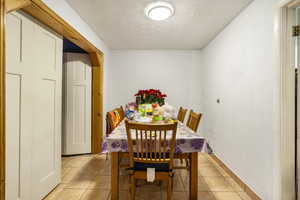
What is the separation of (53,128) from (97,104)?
1.29m

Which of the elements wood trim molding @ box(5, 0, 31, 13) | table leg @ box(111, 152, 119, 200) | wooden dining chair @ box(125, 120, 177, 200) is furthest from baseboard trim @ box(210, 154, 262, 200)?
wood trim molding @ box(5, 0, 31, 13)

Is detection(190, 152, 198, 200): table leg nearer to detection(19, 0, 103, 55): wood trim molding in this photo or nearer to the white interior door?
the white interior door

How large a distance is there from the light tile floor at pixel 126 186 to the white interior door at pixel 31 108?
245 millimetres

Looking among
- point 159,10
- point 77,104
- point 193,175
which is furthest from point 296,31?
point 77,104

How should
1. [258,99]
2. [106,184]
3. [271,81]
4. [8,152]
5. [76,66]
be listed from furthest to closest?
[76,66]
[106,184]
[258,99]
[271,81]
[8,152]

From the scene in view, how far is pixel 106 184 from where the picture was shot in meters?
2.14

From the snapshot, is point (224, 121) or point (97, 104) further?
point (97, 104)

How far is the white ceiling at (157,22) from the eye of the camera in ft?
6.50

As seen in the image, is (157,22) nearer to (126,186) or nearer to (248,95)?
(248,95)

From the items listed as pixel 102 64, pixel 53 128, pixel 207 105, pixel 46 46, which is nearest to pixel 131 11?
pixel 46 46

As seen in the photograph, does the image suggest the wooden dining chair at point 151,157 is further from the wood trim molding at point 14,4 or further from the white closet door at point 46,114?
the wood trim molding at point 14,4

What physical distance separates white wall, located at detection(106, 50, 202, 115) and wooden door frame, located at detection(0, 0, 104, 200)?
737 mm

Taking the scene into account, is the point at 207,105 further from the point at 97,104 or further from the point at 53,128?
the point at 53,128

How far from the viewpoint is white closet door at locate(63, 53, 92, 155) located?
311 cm
